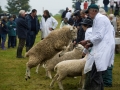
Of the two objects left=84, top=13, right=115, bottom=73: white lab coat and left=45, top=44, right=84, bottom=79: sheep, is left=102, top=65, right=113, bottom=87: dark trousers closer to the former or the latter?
left=45, top=44, right=84, bottom=79: sheep

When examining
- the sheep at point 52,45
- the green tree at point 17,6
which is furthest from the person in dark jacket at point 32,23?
the green tree at point 17,6

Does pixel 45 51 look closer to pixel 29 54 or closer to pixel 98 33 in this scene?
pixel 29 54

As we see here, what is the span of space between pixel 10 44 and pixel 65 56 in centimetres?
1022

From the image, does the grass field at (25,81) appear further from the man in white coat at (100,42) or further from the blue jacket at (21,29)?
the man in white coat at (100,42)

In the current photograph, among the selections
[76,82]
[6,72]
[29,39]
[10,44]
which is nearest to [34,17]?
[29,39]

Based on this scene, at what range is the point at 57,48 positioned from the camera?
27.6 feet

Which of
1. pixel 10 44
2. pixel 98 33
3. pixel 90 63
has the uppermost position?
pixel 98 33

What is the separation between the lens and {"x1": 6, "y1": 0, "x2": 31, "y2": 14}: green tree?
78562 millimetres

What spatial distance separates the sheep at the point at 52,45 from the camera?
834 cm

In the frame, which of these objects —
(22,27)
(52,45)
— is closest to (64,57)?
(52,45)

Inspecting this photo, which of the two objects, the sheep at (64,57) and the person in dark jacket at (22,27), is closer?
the sheep at (64,57)

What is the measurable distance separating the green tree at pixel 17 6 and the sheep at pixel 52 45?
7068 centimetres

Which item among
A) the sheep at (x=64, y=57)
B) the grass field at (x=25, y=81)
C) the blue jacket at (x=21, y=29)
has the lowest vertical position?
the grass field at (x=25, y=81)

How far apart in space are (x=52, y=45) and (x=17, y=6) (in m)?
74.9
